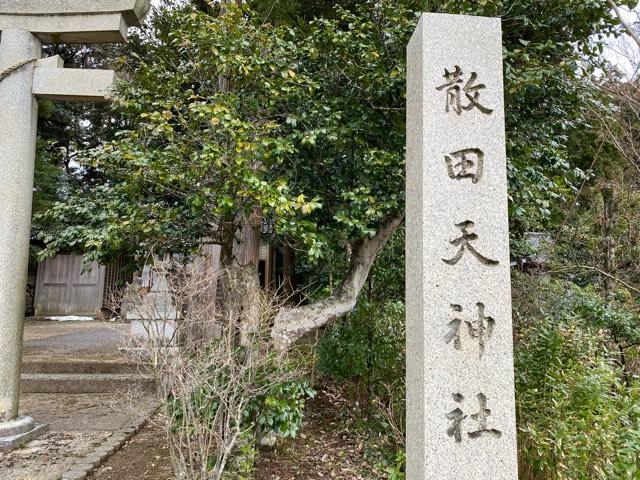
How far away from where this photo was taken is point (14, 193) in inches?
168

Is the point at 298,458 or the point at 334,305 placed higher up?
the point at 334,305

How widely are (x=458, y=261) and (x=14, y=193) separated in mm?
4249

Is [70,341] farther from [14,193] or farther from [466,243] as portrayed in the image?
[466,243]

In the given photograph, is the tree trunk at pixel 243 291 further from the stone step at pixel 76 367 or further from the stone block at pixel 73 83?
the stone step at pixel 76 367

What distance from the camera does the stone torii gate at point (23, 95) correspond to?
164 inches

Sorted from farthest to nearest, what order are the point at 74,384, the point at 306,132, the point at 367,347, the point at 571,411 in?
the point at 74,384
the point at 367,347
the point at 306,132
the point at 571,411

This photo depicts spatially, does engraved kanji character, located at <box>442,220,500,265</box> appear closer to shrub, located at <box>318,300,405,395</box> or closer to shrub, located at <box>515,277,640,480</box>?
shrub, located at <box>515,277,640,480</box>

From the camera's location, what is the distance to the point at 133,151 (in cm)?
411

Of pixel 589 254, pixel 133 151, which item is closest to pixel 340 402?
pixel 133 151

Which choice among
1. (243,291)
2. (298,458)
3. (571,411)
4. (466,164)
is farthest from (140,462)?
(466,164)

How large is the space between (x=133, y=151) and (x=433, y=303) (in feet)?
10.3

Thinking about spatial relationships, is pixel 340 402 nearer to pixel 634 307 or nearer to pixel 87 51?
pixel 634 307

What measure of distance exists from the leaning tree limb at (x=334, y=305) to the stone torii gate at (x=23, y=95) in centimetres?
260

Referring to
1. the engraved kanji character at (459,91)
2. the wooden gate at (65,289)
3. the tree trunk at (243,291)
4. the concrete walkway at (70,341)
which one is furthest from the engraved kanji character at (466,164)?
the wooden gate at (65,289)
